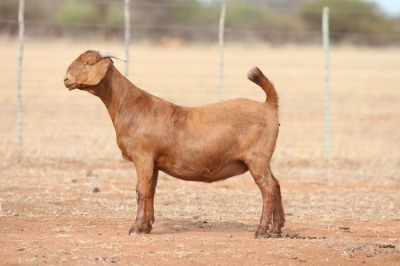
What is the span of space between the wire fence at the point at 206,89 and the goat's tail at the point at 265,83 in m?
6.48

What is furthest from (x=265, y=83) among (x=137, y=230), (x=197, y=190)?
(x=197, y=190)

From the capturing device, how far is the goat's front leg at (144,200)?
9.30 meters

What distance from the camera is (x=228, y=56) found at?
35781mm

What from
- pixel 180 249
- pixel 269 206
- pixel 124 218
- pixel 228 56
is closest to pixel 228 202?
pixel 124 218

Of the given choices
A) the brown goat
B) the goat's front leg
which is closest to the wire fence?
the brown goat

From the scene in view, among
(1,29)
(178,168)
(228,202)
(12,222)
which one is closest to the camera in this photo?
(178,168)

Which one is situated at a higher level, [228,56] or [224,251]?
[228,56]

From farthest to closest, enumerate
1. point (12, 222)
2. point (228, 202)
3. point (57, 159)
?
point (57, 159), point (228, 202), point (12, 222)

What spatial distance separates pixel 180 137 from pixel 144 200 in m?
0.75

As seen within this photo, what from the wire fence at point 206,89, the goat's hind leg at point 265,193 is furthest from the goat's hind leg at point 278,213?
the wire fence at point 206,89

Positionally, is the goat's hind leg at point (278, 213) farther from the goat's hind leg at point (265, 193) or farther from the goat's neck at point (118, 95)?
the goat's neck at point (118, 95)

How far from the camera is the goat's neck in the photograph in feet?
31.2

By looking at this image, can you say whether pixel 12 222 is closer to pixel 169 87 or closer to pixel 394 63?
pixel 169 87

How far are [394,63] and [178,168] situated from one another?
1071 inches
